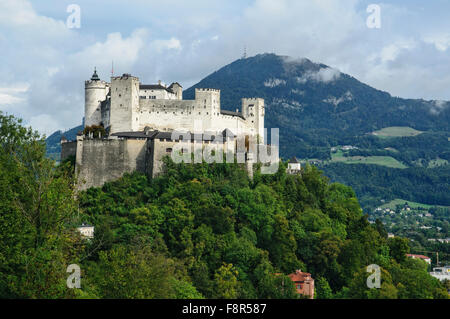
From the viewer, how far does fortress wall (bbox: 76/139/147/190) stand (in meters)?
59.5

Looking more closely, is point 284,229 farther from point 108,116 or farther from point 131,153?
point 108,116

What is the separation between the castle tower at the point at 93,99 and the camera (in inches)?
2726

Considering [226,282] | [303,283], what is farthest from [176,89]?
[226,282]

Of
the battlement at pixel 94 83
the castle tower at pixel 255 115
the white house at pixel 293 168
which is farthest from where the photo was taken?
the castle tower at pixel 255 115

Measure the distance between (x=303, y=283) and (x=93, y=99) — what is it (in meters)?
32.2

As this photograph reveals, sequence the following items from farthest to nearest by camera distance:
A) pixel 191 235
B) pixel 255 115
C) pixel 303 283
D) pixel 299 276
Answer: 1. pixel 255 115
2. pixel 191 235
3. pixel 299 276
4. pixel 303 283

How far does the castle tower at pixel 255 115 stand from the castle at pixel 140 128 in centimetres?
70

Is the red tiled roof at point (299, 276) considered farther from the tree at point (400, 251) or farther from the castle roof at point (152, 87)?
the castle roof at point (152, 87)

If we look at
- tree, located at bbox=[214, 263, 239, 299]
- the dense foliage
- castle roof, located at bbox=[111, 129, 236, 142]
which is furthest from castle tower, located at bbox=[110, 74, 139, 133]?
tree, located at bbox=[214, 263, 239, 299]

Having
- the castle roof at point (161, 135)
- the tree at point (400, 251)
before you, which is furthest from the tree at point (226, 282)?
the tree at point (400, 251)

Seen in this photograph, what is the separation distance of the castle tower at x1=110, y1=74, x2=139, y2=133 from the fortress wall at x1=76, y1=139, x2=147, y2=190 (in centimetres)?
557

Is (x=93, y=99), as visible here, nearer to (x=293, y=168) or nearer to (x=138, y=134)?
(x=138, y=134)

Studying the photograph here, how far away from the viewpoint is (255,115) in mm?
78375

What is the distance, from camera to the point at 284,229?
180ft
